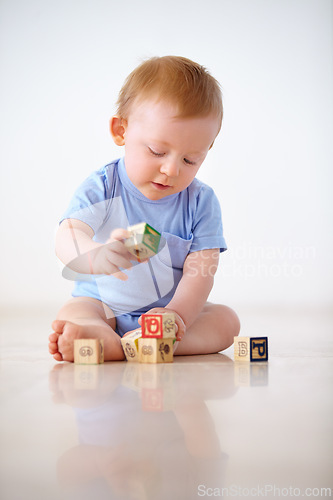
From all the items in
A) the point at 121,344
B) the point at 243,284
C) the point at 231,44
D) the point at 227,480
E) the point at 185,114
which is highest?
the point at 231,44

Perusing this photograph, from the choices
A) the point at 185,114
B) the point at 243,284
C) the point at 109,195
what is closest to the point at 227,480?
the point at 185,114

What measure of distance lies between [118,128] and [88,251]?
424mm

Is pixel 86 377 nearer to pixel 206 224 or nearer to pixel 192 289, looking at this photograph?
pixel 192 289

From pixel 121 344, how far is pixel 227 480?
82 centimetres

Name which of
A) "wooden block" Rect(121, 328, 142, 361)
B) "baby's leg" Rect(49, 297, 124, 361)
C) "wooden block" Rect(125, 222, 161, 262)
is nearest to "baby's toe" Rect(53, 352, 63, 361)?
"baby's leg" Rect(49, 297, 124, 361)

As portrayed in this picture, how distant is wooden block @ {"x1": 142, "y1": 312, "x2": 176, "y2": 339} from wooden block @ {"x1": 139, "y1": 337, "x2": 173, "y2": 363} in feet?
0.05

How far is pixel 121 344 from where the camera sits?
51.3 inches

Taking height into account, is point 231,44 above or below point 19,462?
above

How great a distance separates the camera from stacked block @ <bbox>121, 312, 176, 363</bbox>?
121 centimetres

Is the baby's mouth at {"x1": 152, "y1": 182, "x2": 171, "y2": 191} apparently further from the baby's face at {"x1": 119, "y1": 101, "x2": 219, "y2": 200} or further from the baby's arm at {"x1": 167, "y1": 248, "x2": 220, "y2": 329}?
the baby's arm at {"x1": 167, "y1": 248, "x2": 220, "y2": 329}

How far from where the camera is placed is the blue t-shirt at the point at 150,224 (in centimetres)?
155

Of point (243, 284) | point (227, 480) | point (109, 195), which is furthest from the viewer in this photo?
point (243, 284)

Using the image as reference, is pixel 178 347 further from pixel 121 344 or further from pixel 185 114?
pixel 185 114

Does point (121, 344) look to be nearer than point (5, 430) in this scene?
No
